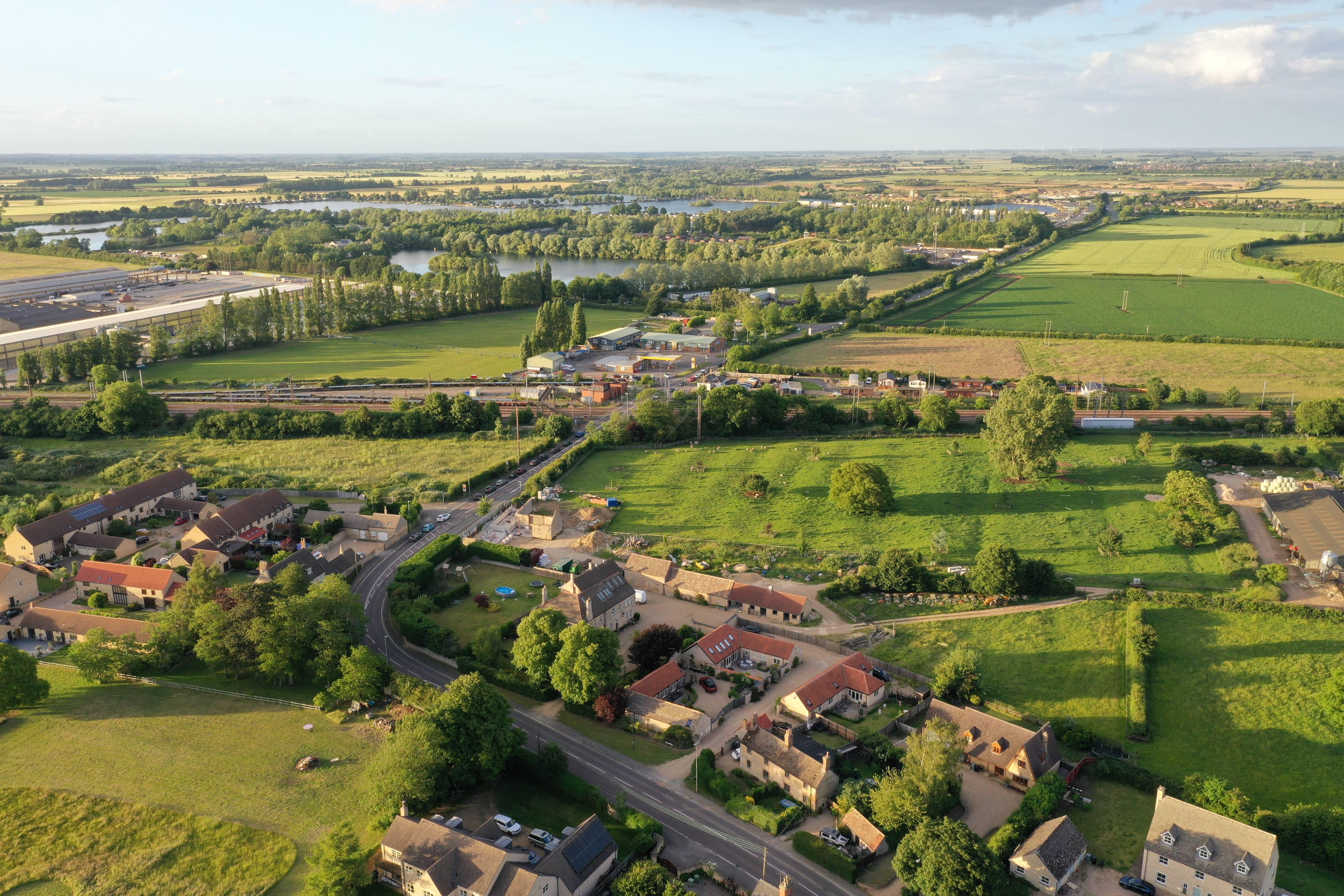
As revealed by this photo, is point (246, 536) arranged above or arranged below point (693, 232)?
below

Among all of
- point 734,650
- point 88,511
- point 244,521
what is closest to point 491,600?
point 734,650

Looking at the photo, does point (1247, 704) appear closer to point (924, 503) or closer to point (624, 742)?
point (924, 503)

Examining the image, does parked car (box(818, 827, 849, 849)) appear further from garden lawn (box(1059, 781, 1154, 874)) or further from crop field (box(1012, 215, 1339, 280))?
crop field (box(1012, 215, 1339, 280))

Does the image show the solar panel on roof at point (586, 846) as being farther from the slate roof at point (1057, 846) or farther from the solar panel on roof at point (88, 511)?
the solar panel on roof at point (88, 511)

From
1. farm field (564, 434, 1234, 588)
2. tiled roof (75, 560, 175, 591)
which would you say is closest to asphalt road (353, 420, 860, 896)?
tiled roof (75, 560, 175, 591)

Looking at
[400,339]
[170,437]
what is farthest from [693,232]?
[170,437]

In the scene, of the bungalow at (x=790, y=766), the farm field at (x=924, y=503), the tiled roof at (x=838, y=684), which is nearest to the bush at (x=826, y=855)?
the bungalow at (x=790, y=766)

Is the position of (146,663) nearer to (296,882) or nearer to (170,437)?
(296,882)
